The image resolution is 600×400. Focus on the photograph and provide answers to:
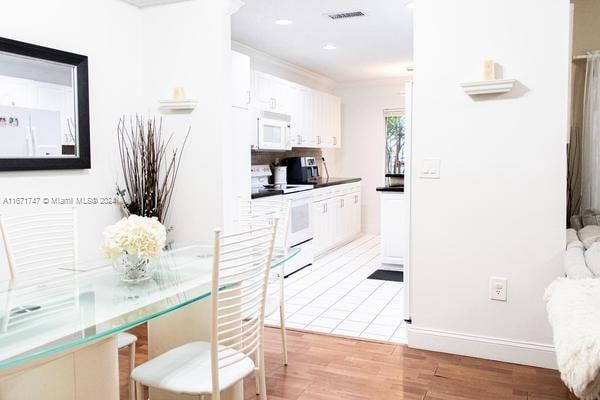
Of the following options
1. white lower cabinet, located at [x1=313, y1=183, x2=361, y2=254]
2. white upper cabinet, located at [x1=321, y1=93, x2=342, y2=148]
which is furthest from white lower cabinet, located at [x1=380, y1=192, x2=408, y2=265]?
white upper cabinet, located at [x1=321, y1=93, x2=342, y2=148]

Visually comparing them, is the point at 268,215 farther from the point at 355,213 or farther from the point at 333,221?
the point at 355,213

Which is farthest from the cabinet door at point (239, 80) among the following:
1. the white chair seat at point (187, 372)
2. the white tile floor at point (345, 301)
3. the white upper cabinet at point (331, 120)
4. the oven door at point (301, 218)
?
the white upper cabinet at point (331, 120)

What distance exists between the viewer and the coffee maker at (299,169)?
20.9 feet

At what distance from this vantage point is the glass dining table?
138 centimetres

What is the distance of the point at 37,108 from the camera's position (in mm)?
2891

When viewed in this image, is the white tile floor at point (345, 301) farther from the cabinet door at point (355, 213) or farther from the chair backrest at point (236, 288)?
the chair backrest at point (236, 288)

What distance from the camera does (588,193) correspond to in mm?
3512

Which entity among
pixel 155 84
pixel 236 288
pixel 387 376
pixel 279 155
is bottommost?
pixel 387 376

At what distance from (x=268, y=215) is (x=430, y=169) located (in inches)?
41.0

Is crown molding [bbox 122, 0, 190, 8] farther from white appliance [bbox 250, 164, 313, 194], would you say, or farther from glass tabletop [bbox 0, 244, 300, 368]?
white appliance [bbox 250, 164, 313, 194]

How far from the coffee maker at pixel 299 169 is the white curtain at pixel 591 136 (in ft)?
11.3

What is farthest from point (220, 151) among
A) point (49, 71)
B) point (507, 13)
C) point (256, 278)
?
point (507, 13)

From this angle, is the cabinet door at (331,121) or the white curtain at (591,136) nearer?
the white curtain at (591,136)

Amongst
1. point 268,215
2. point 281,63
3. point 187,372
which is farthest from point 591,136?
point 281,63
